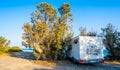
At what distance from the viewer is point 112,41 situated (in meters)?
23.2

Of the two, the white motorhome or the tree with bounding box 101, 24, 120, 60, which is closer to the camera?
the white motorhome

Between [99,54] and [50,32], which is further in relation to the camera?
[50,32]

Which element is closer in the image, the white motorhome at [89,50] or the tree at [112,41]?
the white motorhome at [89,50]

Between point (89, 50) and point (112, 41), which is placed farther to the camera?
point (112, 41)

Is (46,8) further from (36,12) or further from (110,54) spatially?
(110,54)

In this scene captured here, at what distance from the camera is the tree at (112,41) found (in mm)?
23172

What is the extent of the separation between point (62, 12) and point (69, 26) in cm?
185

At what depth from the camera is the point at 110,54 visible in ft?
78.1

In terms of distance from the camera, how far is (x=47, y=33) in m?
A: 21.9

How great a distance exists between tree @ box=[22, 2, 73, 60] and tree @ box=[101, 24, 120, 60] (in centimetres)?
465

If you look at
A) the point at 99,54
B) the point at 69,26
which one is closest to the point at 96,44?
the point at 99,54

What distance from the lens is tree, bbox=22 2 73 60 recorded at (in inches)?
840

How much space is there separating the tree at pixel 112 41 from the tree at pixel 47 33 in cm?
465

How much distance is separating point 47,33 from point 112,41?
7.84 metres
